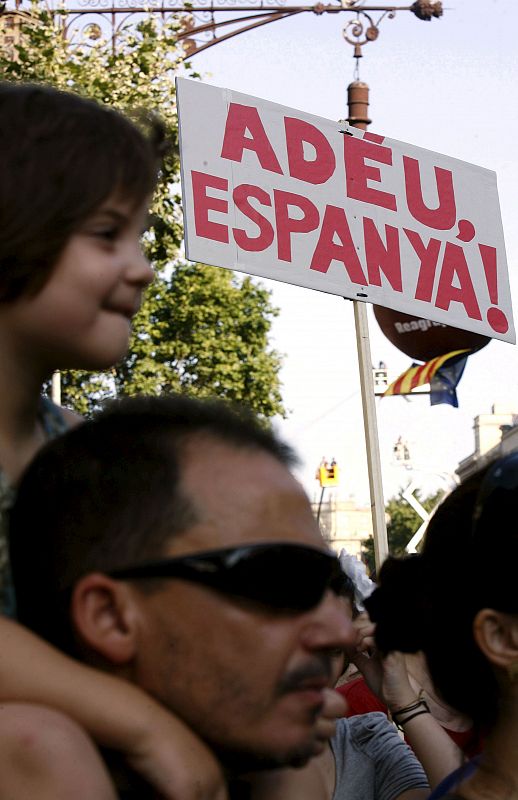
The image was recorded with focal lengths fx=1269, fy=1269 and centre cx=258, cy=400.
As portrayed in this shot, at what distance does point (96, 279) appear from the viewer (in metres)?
1.34

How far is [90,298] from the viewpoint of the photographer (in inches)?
52.8

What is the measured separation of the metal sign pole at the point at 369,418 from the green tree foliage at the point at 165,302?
40.4ft

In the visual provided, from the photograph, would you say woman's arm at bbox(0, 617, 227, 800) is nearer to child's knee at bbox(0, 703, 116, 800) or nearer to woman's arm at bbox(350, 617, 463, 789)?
child's knee at bbox(0, 703, 116, 800)

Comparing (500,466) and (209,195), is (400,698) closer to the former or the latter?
(500,466)

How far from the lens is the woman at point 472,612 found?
5.90 ft

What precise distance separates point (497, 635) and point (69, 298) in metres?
0.87

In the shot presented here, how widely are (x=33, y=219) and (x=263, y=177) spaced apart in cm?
438

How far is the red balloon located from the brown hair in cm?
760

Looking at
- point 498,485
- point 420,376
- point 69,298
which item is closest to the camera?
point 69,298

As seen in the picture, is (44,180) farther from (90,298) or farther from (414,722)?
(414,722)

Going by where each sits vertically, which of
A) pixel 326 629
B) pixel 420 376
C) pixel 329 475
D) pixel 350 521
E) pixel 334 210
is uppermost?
pixel 334 210

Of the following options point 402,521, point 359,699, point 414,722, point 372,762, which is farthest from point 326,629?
point 402,521

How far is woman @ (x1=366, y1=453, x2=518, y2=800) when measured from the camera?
1.80 m

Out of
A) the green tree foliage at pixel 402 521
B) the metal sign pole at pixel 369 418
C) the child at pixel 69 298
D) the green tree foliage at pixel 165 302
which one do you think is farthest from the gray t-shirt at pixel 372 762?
the green tree foliage at pixel 402 521
